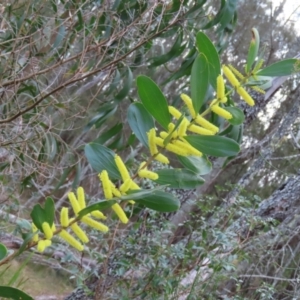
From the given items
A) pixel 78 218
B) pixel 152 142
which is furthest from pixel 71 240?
pixel 152 142

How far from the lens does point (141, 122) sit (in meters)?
0.48

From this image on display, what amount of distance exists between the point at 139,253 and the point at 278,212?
2.95ft

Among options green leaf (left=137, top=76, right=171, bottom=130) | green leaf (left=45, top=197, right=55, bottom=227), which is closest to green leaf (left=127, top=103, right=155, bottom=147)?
green leaf (left=137, top=76, right=171, bottom=130)

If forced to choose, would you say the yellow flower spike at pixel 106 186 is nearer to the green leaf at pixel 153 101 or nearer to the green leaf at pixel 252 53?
the green leaf at pixel 153 101

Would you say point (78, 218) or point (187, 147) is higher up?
point (187, 147)

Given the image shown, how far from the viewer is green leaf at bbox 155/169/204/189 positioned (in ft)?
1.49

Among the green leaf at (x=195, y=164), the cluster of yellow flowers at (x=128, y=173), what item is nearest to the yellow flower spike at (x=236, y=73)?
the cluster of yellow flowers at (x=128, y=173)

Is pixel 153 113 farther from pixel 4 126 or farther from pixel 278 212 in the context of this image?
pixel 278 212

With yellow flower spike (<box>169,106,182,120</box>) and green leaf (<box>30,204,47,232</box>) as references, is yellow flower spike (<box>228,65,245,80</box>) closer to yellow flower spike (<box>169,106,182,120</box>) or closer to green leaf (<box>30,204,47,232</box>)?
yellow flower spike (<box>169,106,182,120</box>)

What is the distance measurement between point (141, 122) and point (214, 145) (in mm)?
88

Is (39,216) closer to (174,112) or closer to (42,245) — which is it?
(42,245)

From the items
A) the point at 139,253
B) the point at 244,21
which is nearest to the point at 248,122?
the point at 139,253

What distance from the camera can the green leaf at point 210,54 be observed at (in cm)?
46

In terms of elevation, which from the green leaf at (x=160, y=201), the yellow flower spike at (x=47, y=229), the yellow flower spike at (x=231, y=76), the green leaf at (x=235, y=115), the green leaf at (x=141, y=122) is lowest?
the yellow flower spike at (x=47, y=229)
